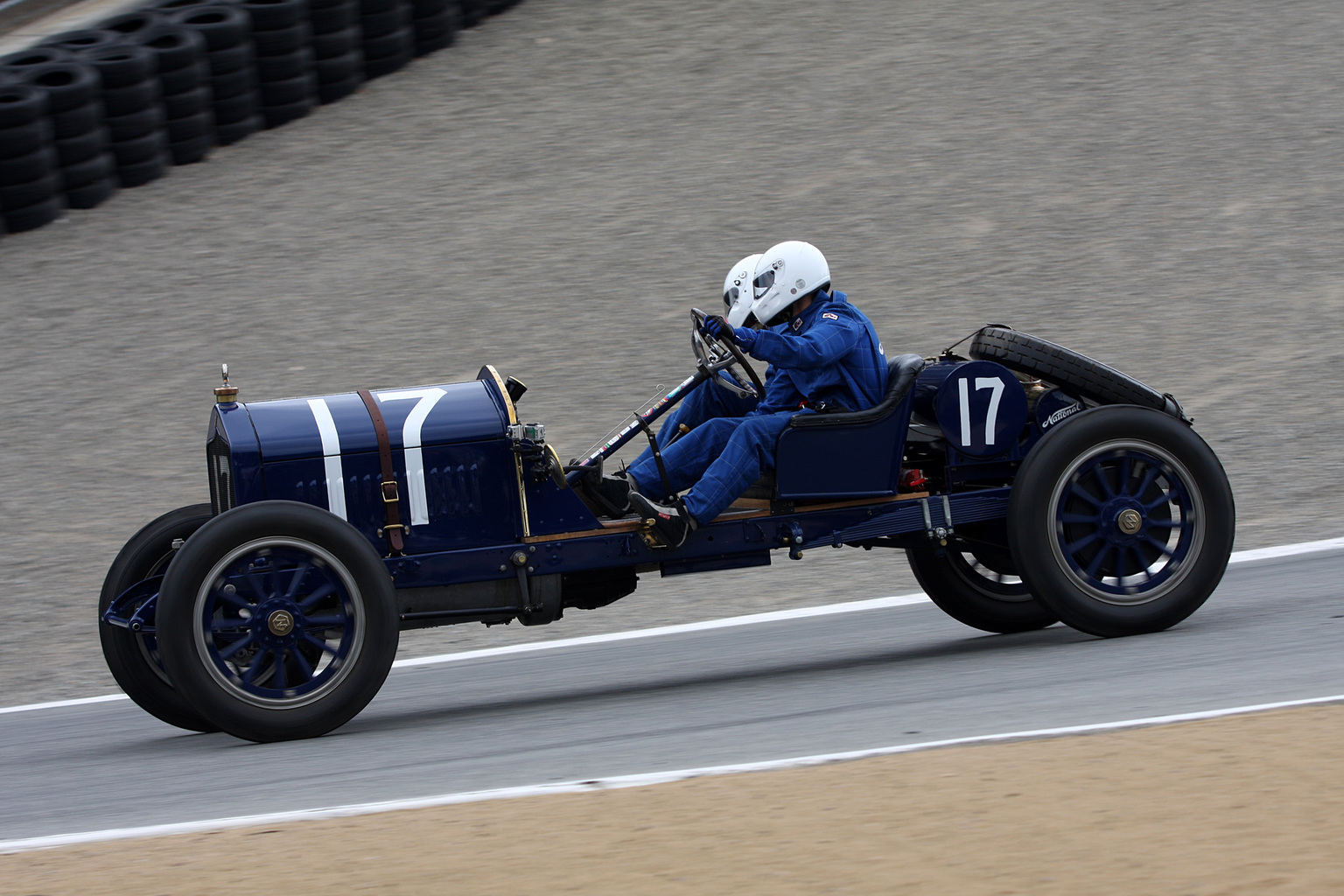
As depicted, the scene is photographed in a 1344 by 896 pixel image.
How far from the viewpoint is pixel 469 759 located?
5160mm

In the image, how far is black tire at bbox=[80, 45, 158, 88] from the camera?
523 inches

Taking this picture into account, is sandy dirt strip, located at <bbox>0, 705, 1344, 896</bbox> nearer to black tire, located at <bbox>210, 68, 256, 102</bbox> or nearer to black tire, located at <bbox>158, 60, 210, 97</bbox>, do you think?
black tire, located at <bbox>158, 60, 210, 97</bbox>

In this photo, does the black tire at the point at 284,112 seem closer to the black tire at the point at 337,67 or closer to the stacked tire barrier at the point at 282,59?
the stacked tire barrier at the point at 282,59

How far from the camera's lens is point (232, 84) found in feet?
48.7

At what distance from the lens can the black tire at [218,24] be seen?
46.6 ft

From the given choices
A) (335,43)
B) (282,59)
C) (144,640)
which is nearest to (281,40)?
(282,59)

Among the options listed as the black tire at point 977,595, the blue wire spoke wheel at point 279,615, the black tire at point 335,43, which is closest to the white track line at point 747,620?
the black tire at point 977,595

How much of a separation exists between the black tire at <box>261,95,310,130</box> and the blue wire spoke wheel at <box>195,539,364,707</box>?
10.8 metres

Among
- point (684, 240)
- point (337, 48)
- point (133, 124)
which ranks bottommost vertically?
point (684, 240)

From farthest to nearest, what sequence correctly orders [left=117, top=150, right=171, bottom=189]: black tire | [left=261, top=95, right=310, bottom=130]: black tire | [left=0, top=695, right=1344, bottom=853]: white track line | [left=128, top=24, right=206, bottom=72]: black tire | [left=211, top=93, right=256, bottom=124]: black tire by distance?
1. [left=261, top=95, right=310, bottom=130]: black tire
2. [left=211, top=93, right=256, bottom=124]: black tire
3. [left=117, top=150, right=171, bottom=189]: black tire
4. [left=128, top=24, right=206, bottom=72]: black tire
5. [left=0, top=695, right=1344, bottom=853]: white track line

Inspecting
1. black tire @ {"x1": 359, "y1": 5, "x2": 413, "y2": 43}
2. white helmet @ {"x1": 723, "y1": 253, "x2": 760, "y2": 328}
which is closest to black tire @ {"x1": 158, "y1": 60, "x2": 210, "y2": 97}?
black tire @ {"x1": 359, "y1": 5, "x2": 413, "y2": 43}

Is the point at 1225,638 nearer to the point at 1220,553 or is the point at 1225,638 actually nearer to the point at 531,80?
the point at 1220,553

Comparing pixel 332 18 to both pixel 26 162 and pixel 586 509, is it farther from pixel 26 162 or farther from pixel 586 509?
pixel 586 509

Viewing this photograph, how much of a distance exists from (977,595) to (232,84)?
10362 millimetres
